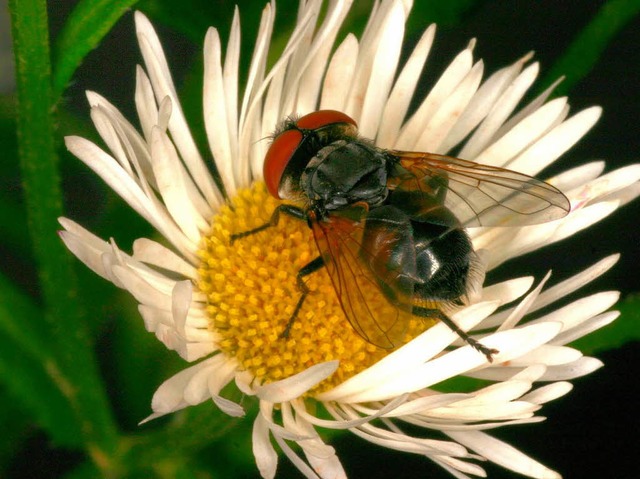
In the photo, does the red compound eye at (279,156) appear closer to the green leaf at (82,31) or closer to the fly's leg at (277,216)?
the fly's leg at (277,216)

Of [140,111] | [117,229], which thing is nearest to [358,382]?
[140,111]

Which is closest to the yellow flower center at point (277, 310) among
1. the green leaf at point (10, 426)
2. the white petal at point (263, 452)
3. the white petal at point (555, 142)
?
the white petal at point (263, 452)

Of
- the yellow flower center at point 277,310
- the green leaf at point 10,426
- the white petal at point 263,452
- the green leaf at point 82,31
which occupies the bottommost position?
the green leaf at point 10,426

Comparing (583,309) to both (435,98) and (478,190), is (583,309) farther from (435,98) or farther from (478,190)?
(435,98)

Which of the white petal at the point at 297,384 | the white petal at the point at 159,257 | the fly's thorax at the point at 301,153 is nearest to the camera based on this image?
the white petal at the point at 297,384

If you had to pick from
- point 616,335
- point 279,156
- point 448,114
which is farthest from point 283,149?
point 616,335

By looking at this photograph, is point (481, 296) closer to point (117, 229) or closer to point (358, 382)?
point (358, 382)

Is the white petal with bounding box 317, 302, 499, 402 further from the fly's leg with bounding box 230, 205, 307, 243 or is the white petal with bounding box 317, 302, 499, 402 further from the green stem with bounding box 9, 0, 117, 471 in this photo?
the green stem with bounding box 9, 0, 117, 471

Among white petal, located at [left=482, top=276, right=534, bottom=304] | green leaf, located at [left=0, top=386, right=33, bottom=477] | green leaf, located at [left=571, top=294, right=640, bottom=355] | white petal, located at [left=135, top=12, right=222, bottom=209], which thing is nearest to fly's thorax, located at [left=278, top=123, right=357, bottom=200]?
white petal, located at [left=135, top=12, right=222, bottom=209]
